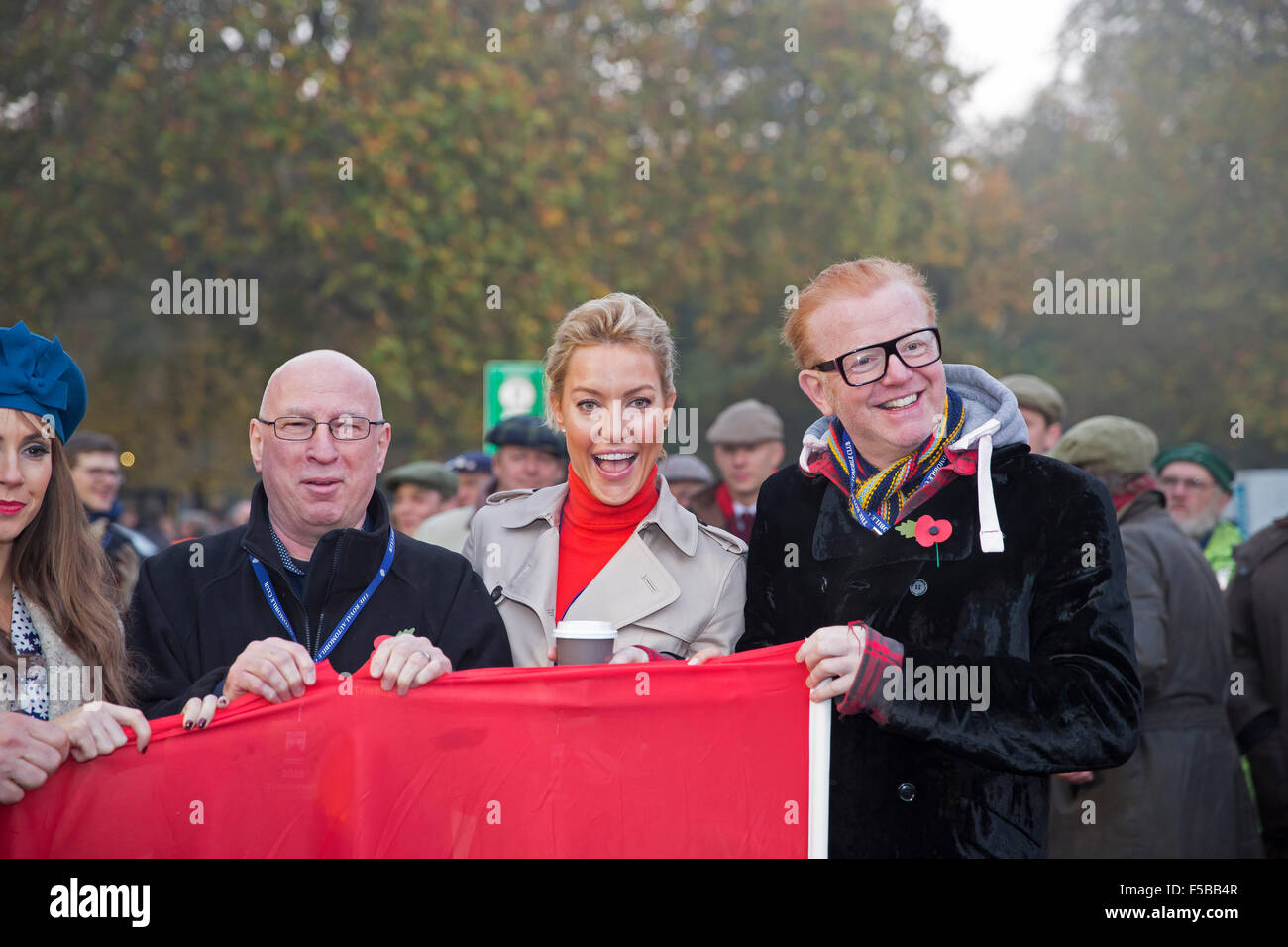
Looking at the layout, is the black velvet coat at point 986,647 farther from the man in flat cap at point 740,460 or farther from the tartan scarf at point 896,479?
the man in flat cap at point 740,460

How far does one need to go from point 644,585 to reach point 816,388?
0.69m

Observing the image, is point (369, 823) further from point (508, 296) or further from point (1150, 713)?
point (508, 296)

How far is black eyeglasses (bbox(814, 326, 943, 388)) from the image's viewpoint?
11.3 feet

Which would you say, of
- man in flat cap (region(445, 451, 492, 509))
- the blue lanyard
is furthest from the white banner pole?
man in flat cap (region(445, 451, 492, 509))

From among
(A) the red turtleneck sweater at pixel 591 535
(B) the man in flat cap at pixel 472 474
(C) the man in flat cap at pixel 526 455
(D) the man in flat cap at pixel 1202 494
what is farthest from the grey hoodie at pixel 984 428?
(B) the man in flat cap at pixel 472 474

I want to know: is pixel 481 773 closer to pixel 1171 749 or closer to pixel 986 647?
pixel 986 647

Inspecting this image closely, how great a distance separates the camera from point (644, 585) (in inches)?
149

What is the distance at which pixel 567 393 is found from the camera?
3867 mm

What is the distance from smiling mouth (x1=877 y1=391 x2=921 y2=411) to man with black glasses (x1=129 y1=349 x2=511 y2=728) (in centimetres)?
117

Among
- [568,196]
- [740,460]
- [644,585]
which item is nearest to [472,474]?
[740,460]

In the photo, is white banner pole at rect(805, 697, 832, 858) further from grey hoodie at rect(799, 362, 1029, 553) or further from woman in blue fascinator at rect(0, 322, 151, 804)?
woman in blue fascinator at rect(0, 322, 151, 804)

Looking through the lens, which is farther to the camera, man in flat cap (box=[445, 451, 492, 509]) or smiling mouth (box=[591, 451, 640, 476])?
man in flat cap (box=[445, 451, 492, 509])

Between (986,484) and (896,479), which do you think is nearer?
(986,484)

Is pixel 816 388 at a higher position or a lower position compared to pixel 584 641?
higher
